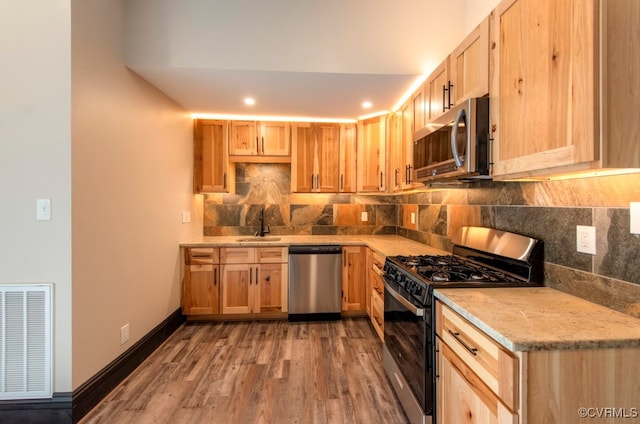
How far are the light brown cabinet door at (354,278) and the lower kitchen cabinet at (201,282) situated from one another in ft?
4.68

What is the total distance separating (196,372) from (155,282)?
0.90m

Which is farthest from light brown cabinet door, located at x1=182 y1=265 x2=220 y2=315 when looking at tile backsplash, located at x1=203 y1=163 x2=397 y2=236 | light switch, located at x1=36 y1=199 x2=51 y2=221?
light switch, located at x1=36 y1=199 x2=51 y2=221

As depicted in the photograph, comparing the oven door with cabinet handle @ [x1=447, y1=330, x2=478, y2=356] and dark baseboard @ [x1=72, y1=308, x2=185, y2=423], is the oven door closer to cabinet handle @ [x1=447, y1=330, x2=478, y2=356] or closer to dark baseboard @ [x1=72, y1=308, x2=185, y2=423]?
cabinet handle @ [x1=447, y1=330, x2=478, y2=356]

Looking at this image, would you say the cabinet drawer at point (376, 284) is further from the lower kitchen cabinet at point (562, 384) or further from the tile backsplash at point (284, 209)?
the lower kitchen cabinet at point (562, 384)

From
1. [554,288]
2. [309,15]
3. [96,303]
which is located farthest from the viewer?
[309,15]

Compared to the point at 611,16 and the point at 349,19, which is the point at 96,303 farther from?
the point at 611,16

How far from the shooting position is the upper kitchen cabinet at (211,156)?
3453 millimetres

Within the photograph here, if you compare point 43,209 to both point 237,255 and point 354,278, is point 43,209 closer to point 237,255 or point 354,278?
point 237,255

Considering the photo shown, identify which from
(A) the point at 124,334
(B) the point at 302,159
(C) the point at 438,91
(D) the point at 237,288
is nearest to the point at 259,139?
(B) the point at 302,159

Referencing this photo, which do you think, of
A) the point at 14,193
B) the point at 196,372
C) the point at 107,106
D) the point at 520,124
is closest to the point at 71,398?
the point at 196,372

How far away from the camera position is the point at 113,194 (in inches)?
81.0

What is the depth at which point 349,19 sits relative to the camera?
2.29 metres

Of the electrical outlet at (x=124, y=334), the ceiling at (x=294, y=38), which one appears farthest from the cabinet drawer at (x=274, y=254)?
the ceiling at (x=294, y=38)

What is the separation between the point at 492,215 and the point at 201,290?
2911 mm
